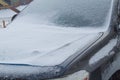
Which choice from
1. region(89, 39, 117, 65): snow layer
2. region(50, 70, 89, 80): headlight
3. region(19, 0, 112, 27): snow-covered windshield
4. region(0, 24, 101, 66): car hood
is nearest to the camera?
region(50, 70, 89, 80): headlight

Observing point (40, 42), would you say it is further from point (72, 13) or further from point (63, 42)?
point (72, 13)

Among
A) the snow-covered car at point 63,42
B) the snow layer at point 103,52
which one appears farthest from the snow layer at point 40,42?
the snow layer at point 103,52

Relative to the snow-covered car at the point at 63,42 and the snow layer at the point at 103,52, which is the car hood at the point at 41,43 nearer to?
the snow-covered car at the point at 63,42

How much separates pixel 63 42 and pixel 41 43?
23cm

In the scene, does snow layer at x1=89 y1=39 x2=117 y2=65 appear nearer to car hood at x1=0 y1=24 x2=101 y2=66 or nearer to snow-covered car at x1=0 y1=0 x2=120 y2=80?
snow-covered car at x1=0 y1=0 x2=120 y2=80

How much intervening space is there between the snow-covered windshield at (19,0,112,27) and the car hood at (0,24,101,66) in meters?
0.19

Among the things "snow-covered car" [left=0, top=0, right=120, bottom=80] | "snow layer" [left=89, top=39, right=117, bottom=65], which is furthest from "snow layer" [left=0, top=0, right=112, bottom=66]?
"snow layer" [left=89, top=39, right=117, bottom=65]

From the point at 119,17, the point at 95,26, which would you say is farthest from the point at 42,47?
the point at 119,17

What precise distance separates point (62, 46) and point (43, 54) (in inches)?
10.8

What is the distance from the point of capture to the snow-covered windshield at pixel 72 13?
4492mm

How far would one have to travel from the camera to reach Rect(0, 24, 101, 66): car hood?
3338 millimetres

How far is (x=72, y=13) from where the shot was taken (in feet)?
15.5

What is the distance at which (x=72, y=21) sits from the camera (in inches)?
180

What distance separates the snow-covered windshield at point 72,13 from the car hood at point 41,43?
0.19 meters
